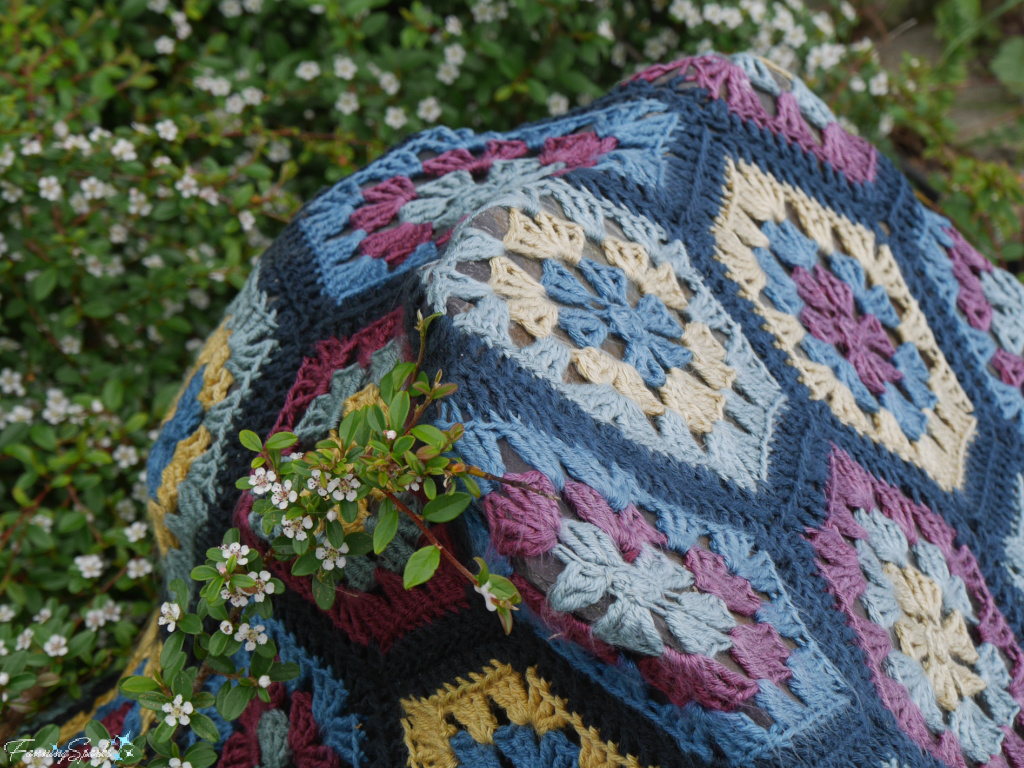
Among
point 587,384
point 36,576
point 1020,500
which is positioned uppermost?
point 587,384

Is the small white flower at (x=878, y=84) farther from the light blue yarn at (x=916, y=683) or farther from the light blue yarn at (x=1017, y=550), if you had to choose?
the light blue yarn at (x=916, y=683)

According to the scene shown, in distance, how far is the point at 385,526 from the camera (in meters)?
0.82

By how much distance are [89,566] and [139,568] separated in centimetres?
9

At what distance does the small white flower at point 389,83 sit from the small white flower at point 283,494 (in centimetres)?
139

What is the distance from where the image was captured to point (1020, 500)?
1.35m

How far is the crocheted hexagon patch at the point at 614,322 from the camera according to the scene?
915 millimetres

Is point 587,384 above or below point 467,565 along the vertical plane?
above

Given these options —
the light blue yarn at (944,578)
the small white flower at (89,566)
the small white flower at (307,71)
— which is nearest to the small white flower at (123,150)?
the small white flower at (307,71)

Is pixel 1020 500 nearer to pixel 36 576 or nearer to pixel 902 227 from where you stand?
pixel 902 227

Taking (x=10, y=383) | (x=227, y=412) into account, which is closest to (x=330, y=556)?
(x=227, y=412)

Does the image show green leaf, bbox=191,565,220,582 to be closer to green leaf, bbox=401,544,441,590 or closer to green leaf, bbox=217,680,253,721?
green leaf, bbox=217,680,253,721

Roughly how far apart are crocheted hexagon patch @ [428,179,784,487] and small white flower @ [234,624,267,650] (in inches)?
17.2

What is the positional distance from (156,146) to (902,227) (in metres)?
1.62

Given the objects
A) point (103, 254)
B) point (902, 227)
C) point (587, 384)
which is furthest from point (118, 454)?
point (902, 227)
